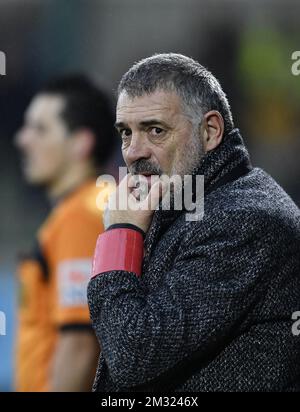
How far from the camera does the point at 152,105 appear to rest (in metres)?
2.44

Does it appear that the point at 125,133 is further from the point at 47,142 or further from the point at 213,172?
the point at 47,142

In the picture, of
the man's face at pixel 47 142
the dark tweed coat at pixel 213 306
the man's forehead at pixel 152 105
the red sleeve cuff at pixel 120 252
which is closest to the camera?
the dark tweed coat at pixel 213 306

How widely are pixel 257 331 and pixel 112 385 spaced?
1.27 feet

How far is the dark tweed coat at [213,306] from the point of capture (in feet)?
7.22

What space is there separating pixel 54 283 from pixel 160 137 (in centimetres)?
196

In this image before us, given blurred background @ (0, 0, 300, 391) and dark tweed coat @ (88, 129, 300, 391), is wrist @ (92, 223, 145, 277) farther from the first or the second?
blurred background @ (0, 0, 300, 391)

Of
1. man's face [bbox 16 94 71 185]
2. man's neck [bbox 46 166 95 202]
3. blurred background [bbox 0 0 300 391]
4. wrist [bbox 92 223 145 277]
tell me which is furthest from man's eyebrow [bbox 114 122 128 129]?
blurred background [bbox 0 0 300 391]

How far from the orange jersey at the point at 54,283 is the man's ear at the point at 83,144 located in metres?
0.23

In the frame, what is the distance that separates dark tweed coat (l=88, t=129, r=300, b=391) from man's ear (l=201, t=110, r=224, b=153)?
17 centimetres

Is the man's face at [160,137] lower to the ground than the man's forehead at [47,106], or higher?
higher

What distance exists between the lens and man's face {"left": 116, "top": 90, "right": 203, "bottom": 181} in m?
2.45

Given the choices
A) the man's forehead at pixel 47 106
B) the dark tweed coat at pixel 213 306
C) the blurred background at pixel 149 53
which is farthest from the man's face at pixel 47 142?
the blurred background at pixel 149 53

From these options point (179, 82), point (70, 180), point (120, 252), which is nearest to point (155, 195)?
point (120, 252)

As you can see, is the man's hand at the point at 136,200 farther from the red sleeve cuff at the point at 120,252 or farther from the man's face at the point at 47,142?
the man's face at the point at 47,142
